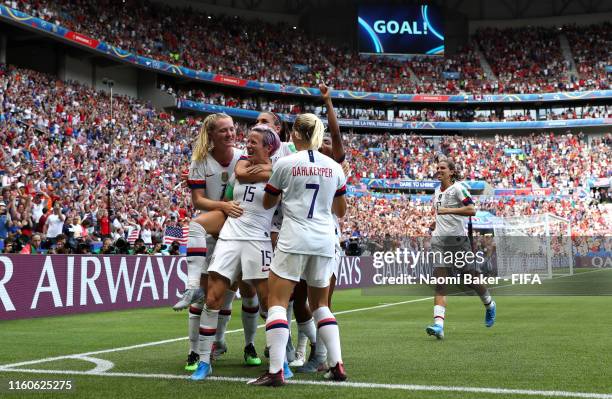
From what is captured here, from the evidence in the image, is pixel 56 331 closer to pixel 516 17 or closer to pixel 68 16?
pixel 68 16

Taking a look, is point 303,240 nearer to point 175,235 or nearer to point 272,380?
point 272,380

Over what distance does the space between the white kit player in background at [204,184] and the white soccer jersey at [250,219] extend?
35 cm

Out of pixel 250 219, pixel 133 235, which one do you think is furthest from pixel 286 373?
pixel 133 235

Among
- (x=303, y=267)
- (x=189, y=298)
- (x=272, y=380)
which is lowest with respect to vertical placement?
(x=272, y=380)

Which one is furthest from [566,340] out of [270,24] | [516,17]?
[516,17]

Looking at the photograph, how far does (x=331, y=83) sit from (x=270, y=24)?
26.5 ft

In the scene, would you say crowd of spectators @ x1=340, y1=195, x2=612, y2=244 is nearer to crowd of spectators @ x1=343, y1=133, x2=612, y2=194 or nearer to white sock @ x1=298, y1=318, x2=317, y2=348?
crowd of spectators @ x1=343, y1=133, x2=612, y2=194

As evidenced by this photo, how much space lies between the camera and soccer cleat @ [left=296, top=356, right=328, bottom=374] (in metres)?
6.70

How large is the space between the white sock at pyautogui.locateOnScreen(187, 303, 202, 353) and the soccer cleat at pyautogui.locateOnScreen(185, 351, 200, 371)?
56mm

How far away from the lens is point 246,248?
20.2 ft

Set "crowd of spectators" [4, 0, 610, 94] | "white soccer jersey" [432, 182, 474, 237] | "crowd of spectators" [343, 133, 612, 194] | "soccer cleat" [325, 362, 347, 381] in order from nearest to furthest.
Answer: "soccer cleat" [325, 362, 347, 381] → "white soccer jersey" [432, 182, 474, 237] → "crowd of spectators" [4, 0, 610, 94] → "crowd of spectators" [343, 133, 612, 194]

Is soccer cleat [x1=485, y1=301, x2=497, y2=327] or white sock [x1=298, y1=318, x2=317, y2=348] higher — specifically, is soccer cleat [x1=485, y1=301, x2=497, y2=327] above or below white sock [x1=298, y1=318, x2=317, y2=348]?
below

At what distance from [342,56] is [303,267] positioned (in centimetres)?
6241

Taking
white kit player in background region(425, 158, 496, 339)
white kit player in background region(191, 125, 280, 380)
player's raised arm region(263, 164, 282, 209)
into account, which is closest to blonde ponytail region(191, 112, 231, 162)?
white kit player in background region(191, 125, 280, 380)
